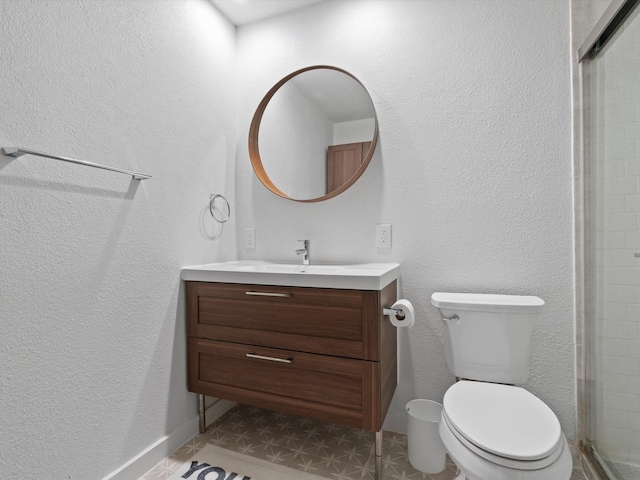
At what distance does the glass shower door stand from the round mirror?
0.95 m

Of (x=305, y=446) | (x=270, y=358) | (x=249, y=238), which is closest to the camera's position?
(x=270, y=358)

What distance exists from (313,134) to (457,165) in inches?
31.6

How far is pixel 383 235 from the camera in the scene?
1785 millimetres

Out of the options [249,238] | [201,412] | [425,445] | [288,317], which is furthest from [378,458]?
[249,238]

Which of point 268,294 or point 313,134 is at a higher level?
point 313,134

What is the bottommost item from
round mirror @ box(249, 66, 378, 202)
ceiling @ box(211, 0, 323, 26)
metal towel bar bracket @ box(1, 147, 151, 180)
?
metal towel bar bracket @ box(1, 147, 151, 180)

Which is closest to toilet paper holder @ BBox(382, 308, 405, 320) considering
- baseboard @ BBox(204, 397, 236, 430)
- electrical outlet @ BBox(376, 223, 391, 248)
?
electrical outlet @ BBox(376, 223, 391, 248)

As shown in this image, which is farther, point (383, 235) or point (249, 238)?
point (249, 238)

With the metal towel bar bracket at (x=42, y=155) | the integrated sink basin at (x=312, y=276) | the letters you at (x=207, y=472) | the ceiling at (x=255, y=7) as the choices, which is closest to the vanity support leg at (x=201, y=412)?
the letters you at (x=207, y=472)

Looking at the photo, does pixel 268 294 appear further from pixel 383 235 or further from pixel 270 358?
pixel 383 235

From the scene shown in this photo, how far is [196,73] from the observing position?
5.89ft

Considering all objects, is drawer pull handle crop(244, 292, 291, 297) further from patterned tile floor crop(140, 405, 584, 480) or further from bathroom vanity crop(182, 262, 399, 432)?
patterned tile floor crop(140, 405, 584, 480)

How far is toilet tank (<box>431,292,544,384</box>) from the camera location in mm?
1378

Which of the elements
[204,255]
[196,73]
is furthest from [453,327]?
[196,73]
